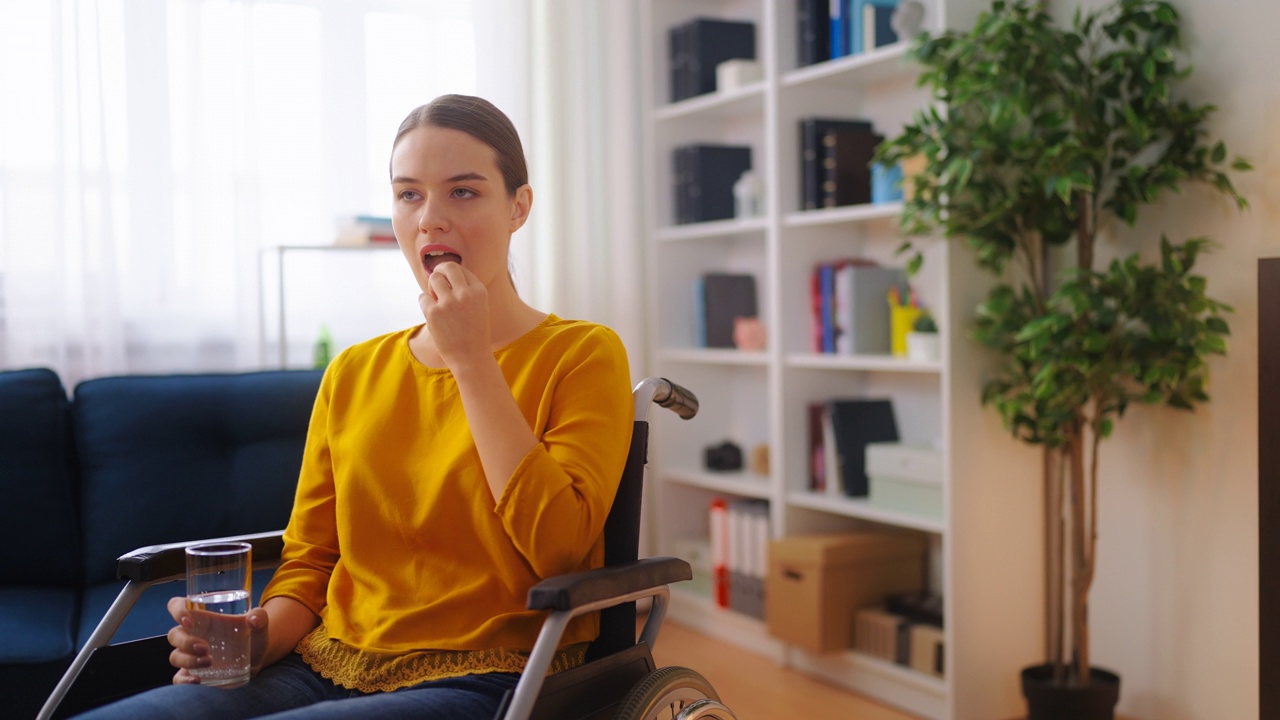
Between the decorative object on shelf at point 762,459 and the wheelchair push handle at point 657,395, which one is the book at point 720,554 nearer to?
the decorative object on shelf at point 762,459

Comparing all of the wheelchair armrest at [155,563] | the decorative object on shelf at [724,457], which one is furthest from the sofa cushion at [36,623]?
the decorative object on shelf at [724,457]

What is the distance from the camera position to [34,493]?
7.33ft

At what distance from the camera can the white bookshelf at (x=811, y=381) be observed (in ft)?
8.73

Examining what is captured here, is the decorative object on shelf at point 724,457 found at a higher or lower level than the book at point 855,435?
lower

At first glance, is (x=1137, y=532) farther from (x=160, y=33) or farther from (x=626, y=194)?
(x=160, y=33)

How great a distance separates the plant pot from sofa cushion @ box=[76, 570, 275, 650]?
1.66 meters

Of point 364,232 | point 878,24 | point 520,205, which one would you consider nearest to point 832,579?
point 878,24

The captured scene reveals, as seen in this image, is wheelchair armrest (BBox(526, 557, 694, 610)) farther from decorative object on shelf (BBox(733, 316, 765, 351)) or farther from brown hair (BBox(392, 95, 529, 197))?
decorative object on shelf (BBox(733, 316, 765, 351))

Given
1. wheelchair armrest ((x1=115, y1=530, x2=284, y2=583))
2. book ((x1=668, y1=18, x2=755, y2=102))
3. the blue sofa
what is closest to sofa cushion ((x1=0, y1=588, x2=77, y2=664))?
the blue sofa

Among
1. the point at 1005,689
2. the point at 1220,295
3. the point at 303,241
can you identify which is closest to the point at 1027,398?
the point at 1220,295

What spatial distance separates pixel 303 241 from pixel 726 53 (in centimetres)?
142

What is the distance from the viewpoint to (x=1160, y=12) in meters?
2.35

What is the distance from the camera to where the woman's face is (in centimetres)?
137

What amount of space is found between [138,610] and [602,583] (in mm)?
1260
